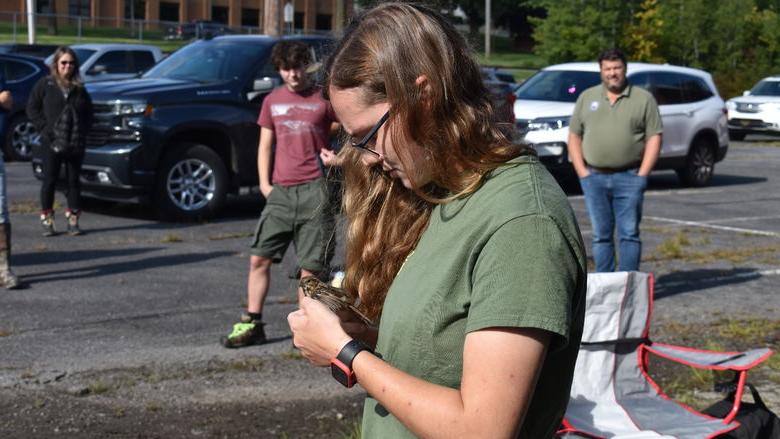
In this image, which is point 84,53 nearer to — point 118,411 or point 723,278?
point 723,278

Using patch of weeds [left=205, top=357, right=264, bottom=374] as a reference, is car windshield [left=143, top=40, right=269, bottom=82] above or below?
above

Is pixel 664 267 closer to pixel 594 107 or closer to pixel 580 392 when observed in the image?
pixel 594 107

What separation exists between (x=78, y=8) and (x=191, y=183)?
189ft

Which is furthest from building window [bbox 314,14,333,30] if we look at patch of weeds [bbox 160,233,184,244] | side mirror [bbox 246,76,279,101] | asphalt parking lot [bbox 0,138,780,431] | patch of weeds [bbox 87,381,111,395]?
patch of weeds [bbox 87,381,111,395]

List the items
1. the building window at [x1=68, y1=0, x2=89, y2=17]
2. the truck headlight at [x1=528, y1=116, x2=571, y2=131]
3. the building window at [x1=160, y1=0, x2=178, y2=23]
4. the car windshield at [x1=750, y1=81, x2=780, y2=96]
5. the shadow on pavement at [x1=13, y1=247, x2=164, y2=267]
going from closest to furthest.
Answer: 1. the shadow on pavement at [x1=13, y1=247, x2=164, y2=267]
2. the truck headlight at [x1=528, y1=116, x2=571, y2=131]
3. the car windshield at [x1=750, y1=81, x2=780, y2=96]
4. the building window at [x1=68, y1=0, x2=89, y2=17]
5. the building window at [x1=160, y1=0, x2=178, y2=23]

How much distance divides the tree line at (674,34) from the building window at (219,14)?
38594 millimetres

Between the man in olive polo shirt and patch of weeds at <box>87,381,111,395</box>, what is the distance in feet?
12.9

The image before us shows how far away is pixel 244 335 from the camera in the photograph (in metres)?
6.69

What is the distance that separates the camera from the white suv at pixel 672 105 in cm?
1570

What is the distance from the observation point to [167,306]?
7883 mm

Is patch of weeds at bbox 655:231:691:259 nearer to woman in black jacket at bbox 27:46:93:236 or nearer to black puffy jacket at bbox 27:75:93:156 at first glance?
woman in black jacket at bbox 27:46:93:236

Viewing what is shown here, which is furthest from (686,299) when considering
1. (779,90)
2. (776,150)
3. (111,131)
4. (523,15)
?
(523,15)

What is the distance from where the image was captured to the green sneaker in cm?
668

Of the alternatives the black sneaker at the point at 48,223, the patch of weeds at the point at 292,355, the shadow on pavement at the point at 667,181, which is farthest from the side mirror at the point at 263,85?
the shadow on pavement at the point at 667,181
